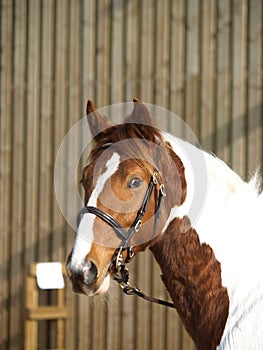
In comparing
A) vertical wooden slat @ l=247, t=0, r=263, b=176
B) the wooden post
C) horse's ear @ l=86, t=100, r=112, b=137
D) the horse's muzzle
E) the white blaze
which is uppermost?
vertical wooden slat @ l=247, t=0, r=263, b=176

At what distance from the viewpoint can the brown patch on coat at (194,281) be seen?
8.26ft

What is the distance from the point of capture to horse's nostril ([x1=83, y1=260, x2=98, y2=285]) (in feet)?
7.86

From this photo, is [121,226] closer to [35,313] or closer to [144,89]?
[35,313]

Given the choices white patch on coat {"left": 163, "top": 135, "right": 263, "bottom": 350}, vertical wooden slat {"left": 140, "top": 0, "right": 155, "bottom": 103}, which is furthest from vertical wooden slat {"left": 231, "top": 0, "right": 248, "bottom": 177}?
white patch on coat {"left": 163, "top": 135, "right": 263, "bottom": 350}

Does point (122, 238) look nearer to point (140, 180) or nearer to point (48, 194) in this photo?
point (140, 180)

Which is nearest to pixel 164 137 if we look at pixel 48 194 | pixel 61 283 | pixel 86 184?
pixel 86 184

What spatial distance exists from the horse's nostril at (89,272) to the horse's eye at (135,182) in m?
0.32

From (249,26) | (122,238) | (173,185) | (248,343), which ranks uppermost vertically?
(249,26)

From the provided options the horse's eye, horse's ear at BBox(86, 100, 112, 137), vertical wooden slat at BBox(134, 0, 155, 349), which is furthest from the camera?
vertical wooden slat at BBox(134, 0, 155, 349)

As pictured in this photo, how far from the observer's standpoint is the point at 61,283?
15.8 feet

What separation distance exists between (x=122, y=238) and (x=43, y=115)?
3.04 meters

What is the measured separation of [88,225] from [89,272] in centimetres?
17

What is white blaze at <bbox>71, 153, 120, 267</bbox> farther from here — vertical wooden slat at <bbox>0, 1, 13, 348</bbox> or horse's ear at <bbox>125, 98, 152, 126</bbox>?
vertical wooden slat at <bbox>0, 1, 13, 348</bbox>

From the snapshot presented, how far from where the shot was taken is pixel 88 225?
2.44 meters
